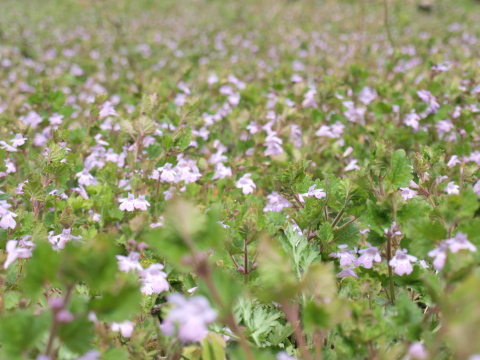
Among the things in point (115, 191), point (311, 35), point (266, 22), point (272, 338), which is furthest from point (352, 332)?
point (266, 22)

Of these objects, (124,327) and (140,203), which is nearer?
(124,327)

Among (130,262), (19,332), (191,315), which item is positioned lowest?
(130,262)

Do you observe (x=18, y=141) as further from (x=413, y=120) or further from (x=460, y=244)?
(x=413, y=120)

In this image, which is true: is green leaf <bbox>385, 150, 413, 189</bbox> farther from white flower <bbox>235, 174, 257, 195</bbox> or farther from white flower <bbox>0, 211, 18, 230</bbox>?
white flower <bbox>0, 211, 18, 230</bbox>

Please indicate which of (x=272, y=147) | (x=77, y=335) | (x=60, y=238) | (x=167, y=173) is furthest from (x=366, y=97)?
(x=77, y=335)

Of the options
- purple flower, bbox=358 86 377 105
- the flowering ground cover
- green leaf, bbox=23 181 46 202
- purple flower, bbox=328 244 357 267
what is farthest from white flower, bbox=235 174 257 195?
purple flower, bbox=358 86 377 105

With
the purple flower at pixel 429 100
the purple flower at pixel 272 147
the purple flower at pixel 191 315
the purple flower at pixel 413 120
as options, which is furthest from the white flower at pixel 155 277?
the purple flower at pixel 429 100

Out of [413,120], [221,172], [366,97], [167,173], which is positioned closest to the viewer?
[167,173]
